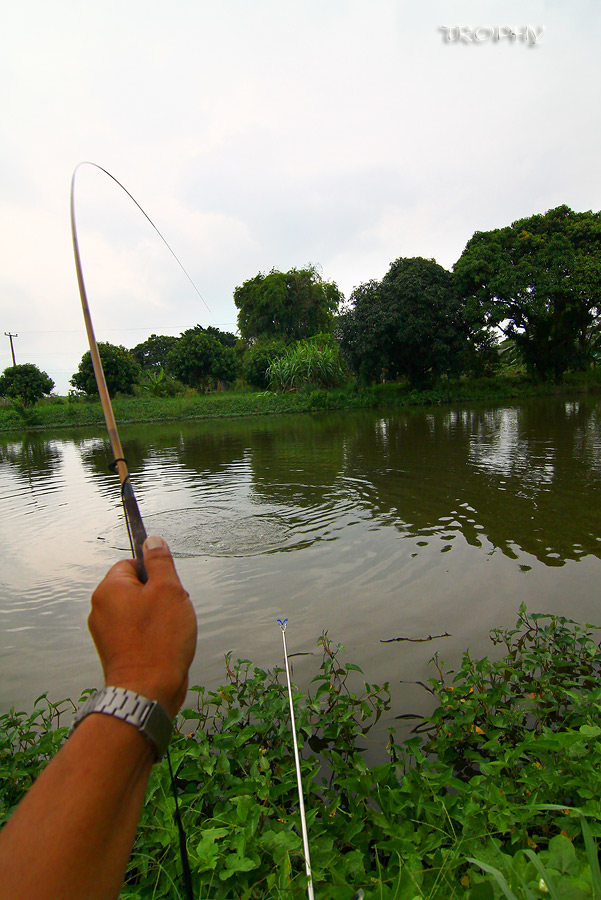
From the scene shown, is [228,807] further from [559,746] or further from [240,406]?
[240,406]

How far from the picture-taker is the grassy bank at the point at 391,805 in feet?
4.67

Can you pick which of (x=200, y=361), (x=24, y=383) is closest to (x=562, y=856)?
(x=200, y=361)

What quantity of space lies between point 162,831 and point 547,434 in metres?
12.8

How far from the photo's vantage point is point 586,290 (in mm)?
22922

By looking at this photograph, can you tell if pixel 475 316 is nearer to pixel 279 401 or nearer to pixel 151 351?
pixel 279 401

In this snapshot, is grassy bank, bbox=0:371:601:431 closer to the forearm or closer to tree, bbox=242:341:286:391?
tree, bbox=242:341:286:391

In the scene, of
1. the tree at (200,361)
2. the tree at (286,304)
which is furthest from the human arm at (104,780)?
the tree at (286,304)

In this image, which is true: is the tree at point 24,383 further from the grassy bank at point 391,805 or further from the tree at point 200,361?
the grassy bank at point 391,805

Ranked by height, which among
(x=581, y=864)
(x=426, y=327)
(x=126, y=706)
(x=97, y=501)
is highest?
(x=426, y=327)

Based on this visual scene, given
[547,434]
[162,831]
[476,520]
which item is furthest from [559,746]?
[547,434]

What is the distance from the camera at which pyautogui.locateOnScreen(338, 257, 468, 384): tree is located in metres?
25.3

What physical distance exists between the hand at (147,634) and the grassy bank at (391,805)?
0.78m

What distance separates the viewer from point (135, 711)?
0.80 m

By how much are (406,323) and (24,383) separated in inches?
1179
